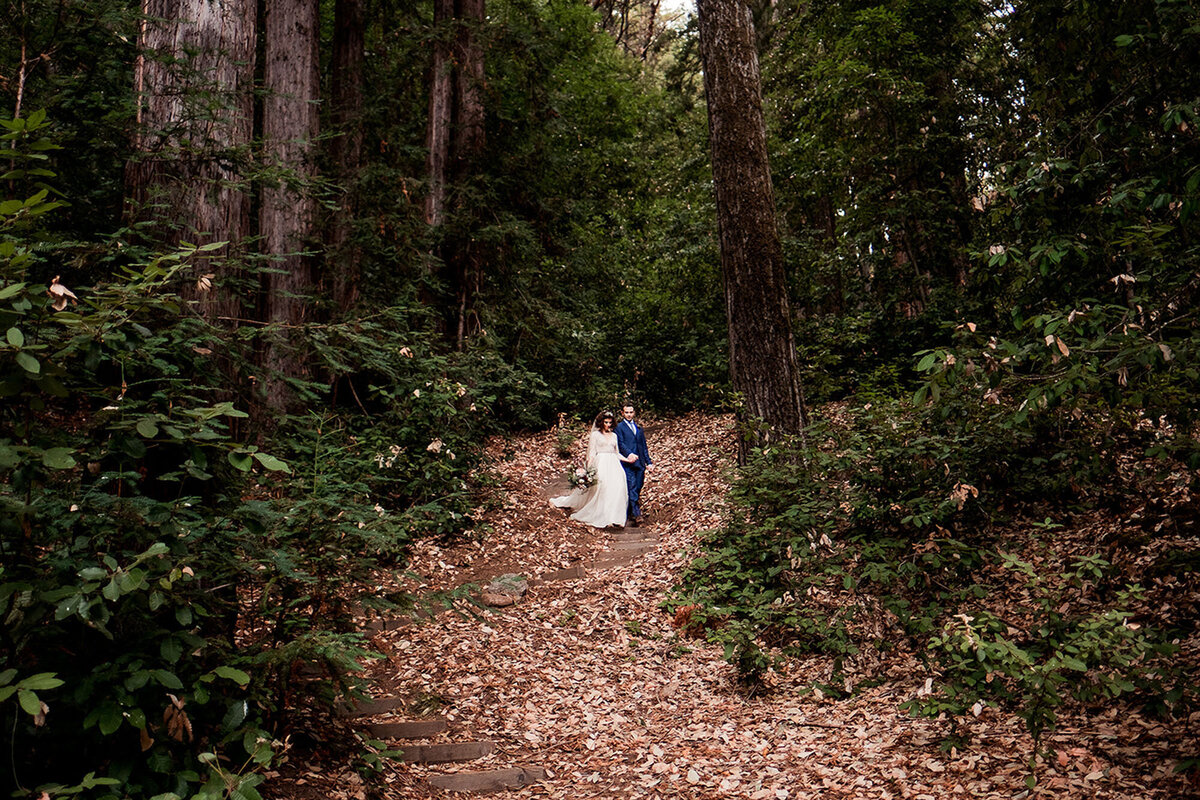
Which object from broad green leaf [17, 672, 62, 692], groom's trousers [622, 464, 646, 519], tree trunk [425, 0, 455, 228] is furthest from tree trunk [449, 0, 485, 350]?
broad green leaf [17, 672, 62, 692]

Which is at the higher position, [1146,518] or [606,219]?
[606,219]

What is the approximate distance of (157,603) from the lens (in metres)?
2.52

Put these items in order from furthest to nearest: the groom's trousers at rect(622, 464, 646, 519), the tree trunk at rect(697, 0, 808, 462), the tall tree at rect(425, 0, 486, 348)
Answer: the tall tree at rect(425, 0, 486, 348) < the groom's trousers at rect(622, 464, 646, 519) < the tree trunk at rect(697, 0, 808, 462)

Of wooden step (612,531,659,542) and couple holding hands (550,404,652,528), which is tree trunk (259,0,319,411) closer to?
Answer: couple holding hands (550,404,652,528)

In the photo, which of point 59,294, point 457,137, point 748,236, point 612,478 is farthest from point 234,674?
point 457,137

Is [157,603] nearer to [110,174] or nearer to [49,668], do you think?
[49,668]

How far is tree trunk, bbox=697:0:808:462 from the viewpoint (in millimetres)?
7934

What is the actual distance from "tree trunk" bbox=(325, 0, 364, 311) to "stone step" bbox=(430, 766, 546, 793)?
665 centimetres

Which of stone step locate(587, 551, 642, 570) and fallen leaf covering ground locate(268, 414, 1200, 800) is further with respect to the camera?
stone step locate(587, 551, 642, 570)

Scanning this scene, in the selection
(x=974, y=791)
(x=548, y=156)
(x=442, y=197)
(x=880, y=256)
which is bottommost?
(x=974, y=791)

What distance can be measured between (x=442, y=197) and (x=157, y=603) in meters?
11.0

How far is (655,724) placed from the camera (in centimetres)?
549

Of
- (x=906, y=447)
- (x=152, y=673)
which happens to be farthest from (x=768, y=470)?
(x=152, y=673)

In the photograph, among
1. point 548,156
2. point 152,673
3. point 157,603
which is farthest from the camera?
point 548,156
